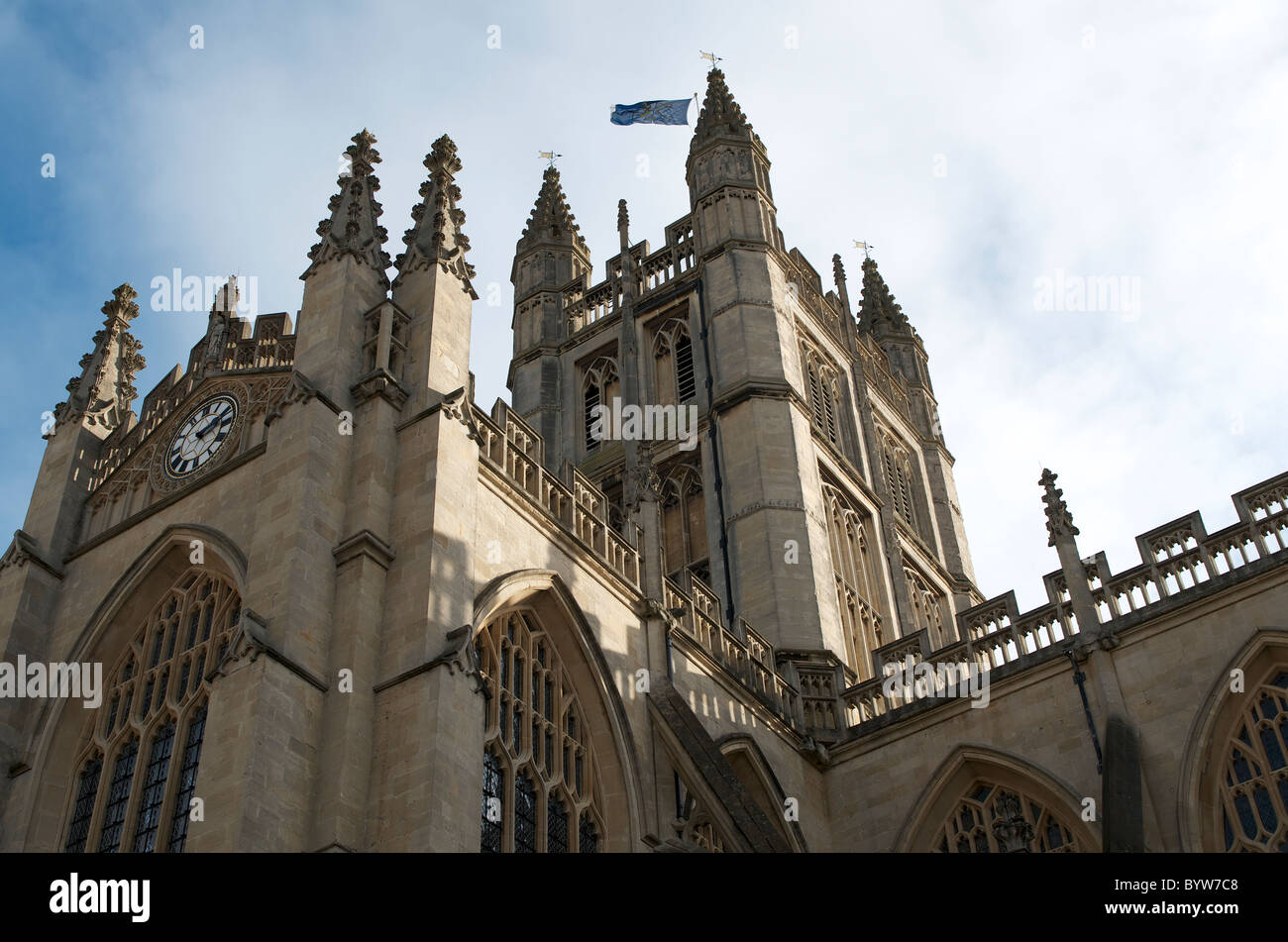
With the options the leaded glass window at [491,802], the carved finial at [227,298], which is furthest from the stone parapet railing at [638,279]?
the leaded glass window at [491,802]

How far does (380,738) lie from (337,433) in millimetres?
4109

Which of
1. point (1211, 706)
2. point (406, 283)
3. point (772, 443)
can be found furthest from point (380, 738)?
point (772, 443)

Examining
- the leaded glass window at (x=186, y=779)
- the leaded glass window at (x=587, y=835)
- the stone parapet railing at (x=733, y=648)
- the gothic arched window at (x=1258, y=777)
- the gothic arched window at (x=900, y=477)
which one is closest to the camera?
the leaded glass window at (x=186, y=779)

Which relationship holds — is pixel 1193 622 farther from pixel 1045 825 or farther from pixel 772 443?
pixel 772 443

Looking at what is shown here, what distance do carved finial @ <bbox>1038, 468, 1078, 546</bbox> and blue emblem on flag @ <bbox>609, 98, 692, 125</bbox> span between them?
65.5ft

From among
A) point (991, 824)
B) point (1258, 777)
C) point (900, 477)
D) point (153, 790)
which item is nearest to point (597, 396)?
point (900, 477)

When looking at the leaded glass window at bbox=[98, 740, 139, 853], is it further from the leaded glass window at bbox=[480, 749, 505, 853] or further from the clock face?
the leaded glass window at bbox=[480, 749, 505, 853]

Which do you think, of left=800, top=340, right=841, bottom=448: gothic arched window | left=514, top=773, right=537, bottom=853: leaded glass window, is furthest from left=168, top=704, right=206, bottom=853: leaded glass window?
left=800, top=340, right=841, bottom=448: gothic arched window

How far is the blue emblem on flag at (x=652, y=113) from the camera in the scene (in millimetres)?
38812

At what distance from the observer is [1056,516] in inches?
861

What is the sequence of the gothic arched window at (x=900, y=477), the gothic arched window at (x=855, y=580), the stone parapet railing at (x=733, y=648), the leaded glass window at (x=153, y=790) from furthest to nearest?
the gothic arched window at (x=900, y=477) → the gothic arched window at (x=855, y=580) → the stone parapet railing at (x=733, y=648) → the leaded glass window at (x=153, y=790)

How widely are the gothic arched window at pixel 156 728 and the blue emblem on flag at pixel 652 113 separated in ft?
80.7

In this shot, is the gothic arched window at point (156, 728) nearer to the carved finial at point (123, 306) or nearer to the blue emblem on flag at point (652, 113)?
the carved finial at point (123, 306)

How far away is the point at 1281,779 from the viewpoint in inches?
710
